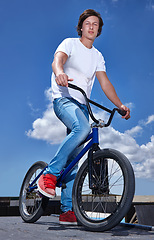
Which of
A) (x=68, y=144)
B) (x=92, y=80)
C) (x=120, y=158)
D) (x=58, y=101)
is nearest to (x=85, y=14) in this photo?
(x=92, y=80)

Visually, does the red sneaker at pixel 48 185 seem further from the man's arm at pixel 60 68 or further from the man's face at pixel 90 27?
the man's face at pixel 90 27

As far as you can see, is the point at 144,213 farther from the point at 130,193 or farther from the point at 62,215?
the point at 130,193

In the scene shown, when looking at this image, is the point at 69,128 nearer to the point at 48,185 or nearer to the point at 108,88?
the point at 48,185

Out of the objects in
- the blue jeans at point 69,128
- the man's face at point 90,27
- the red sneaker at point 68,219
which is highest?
the man's face at point 90,27

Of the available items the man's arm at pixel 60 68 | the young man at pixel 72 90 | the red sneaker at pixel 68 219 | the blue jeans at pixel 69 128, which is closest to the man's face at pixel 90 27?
the young man at pixel 72 90

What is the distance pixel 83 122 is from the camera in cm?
247

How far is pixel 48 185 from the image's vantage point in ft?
8.14

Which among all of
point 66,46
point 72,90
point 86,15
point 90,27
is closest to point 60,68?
point 72,90

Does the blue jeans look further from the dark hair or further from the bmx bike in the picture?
the dark hair

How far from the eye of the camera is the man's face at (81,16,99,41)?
2924 millimetres

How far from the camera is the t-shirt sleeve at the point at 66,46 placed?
279 centimetres

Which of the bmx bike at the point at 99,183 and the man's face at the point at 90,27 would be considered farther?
the man's face at the point at 90,27

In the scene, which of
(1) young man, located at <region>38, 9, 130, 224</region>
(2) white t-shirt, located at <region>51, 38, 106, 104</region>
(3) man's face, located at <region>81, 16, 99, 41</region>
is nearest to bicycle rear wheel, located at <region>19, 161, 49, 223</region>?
(1) young man, located at <region>38, 9, 130, 224</region>

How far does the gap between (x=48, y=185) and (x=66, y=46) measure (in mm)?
1431
